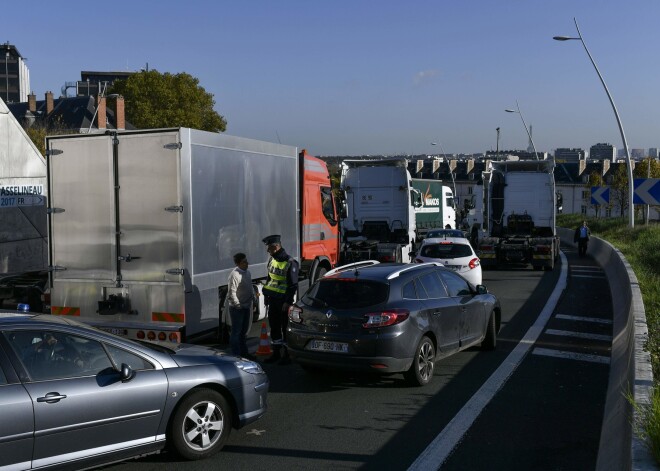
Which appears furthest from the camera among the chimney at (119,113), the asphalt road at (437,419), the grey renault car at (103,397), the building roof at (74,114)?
the building roof at (74,114)

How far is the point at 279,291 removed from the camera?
Result: 10.4m

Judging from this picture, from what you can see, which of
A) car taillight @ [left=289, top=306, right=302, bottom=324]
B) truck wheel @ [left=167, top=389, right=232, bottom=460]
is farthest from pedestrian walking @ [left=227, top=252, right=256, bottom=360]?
truck wheel @ [left=167, top=389, right=232, bottom=460]

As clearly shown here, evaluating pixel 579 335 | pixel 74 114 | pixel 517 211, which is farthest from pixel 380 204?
pixel 74 114

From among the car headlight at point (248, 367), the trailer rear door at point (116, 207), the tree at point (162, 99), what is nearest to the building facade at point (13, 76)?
the tree at point (162, 99)

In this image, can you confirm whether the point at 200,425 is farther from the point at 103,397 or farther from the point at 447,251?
the point at 447,251

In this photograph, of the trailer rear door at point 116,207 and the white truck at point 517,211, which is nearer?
the trailer rear door at point 116,207

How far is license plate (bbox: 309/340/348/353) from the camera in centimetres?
838

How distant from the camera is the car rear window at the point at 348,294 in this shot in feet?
28.2

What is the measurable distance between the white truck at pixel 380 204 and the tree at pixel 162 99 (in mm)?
29488

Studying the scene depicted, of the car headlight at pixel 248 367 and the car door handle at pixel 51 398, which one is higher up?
the car door handle at pixel 51 398

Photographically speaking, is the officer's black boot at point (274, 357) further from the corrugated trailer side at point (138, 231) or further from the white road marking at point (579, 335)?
the white road marking at point (579, 335)

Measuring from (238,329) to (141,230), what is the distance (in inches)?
74.8

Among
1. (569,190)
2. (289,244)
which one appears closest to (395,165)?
(289,244)

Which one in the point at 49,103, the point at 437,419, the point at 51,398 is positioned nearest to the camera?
the point at 51,398
